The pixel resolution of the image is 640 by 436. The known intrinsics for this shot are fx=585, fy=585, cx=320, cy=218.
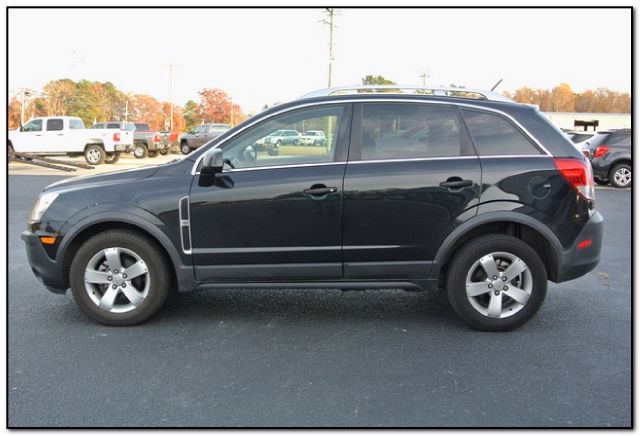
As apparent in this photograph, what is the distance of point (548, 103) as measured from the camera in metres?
99.6

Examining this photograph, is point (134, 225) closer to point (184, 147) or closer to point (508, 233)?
point (508, 233)

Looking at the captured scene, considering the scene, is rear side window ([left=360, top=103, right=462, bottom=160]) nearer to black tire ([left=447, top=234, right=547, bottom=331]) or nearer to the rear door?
the rear door

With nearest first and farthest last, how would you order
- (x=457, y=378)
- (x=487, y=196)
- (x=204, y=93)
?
(x=457, y=378)
(x=487, y=196)
(x=204, y=93)

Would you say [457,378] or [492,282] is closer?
[457,378]

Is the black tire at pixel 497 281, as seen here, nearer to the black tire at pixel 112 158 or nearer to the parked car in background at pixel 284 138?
the parked car in background at pixel 284 138

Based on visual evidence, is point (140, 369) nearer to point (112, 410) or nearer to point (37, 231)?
point (112, 410)

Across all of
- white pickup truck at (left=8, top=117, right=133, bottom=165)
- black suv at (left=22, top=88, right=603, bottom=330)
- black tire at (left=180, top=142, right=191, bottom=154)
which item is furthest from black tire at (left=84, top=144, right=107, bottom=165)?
black suv at (left=22, top=88, right=603, bottom=330)

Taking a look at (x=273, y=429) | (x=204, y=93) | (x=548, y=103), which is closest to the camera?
(x=273, y=429)

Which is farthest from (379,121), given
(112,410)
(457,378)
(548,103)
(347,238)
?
(548,103)

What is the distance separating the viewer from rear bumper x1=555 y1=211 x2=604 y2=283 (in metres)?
4.45

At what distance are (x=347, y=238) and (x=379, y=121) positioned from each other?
940 mm

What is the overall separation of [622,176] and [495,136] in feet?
43.9

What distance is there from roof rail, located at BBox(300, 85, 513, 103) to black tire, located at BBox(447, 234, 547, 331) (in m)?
1.17

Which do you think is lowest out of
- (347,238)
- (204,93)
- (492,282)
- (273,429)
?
(273,429)
